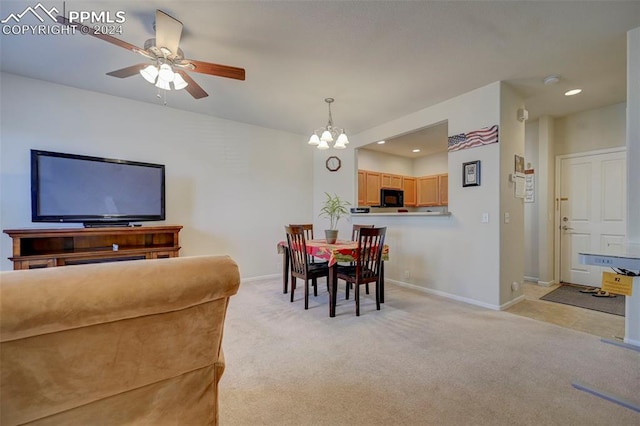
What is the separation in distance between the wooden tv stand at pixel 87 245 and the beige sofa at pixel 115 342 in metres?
2.74

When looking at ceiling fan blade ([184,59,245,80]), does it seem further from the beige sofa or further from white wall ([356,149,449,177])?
white wall ([356,149,449,177])

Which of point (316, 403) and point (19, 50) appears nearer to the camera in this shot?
point (316, 403)

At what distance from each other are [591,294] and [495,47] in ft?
11.7

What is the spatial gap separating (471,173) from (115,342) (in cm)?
368

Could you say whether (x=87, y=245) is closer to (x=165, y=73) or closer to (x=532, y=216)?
(x=165, y=73)

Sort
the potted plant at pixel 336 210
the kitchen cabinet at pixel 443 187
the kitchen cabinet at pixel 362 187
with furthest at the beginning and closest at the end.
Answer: the kitchen cabinet at pixel 443 187
the kitchen cabinet at pixel 362 187
the potted plant at pixel 336 210

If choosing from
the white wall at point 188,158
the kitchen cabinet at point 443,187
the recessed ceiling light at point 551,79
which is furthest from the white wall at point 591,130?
the white wall at point 188,158

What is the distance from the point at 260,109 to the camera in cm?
391

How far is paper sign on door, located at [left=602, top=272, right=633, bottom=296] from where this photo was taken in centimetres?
205

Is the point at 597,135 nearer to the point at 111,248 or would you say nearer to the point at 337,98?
the point at 337,98

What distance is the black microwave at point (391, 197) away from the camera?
5.50 metres

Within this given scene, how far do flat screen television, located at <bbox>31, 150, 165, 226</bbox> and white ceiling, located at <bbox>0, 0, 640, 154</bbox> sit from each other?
3.10 feet

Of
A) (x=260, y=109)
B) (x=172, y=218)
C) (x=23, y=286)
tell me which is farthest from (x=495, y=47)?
(x=172, y=218)

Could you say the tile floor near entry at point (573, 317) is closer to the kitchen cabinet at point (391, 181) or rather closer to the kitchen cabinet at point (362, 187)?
the kitchen cabinet at point (362, 187)
